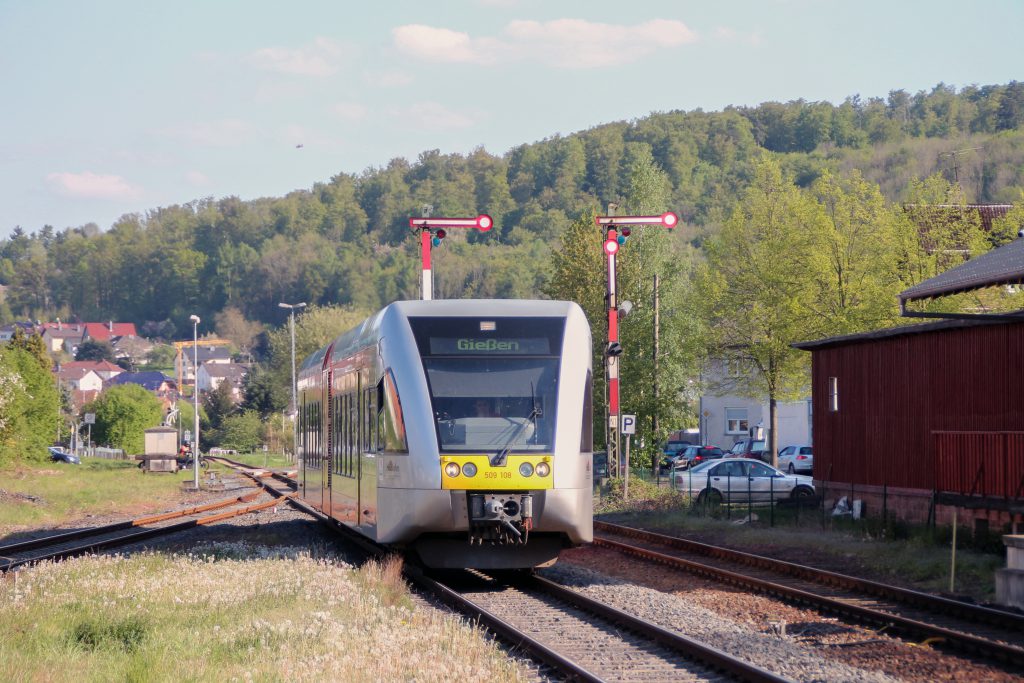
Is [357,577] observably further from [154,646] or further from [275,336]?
[275,336]

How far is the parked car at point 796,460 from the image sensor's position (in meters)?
49.7

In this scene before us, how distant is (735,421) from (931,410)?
5490cm

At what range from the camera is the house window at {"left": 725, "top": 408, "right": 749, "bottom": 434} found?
7688cm

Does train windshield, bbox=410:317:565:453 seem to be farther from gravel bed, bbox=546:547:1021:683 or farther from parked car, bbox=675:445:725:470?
parked car, bbox=675:445:725:470

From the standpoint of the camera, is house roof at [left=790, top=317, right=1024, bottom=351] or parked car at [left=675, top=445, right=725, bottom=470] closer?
house roof at [left=790, top=317, right=1024, bottom=351]

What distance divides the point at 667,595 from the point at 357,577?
3732 millimetres

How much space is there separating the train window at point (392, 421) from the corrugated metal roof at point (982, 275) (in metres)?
10.2

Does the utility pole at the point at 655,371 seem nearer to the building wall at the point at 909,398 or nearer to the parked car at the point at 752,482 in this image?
the parked car at the point at 752,482

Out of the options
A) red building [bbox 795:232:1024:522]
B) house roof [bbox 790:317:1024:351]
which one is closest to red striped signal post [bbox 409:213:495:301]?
house roof [bbox 790:317:1024:351]

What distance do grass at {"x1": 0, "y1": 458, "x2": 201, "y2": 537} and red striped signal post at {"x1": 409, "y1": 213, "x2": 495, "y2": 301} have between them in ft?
34.2

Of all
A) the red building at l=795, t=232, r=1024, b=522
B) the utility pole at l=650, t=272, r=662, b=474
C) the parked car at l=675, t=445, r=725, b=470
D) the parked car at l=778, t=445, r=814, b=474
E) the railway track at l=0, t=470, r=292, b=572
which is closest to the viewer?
the red building at l=795, t=232, r=1024, b=522

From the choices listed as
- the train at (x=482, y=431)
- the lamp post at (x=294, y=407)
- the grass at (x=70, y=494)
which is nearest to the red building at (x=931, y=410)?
the train at (x=482, y=431)

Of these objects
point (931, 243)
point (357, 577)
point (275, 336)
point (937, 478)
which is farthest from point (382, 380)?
point (275, 336)

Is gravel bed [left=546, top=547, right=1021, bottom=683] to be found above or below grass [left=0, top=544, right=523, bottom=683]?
below
